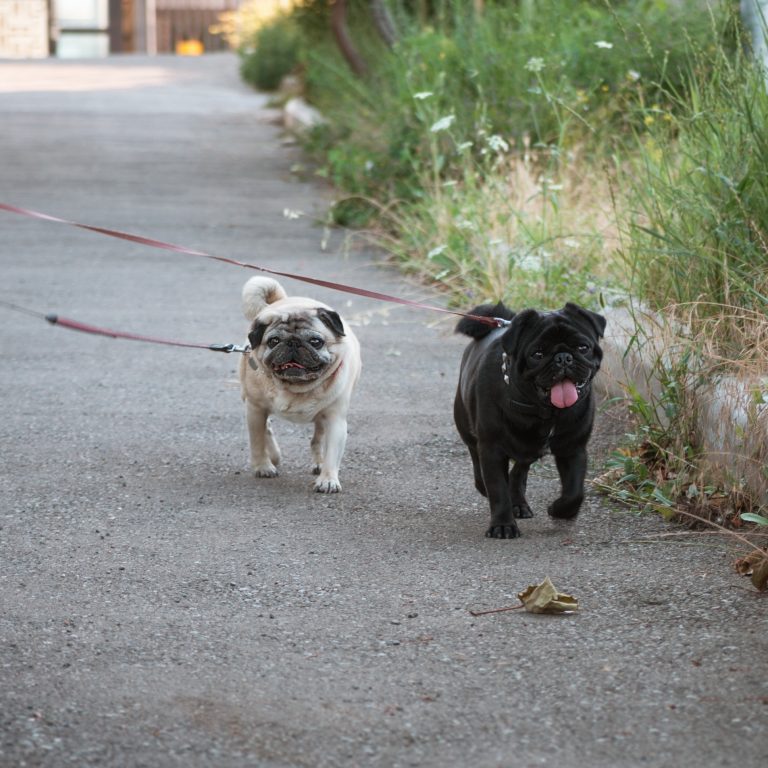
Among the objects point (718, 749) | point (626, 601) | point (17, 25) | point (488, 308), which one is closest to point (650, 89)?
point (488, 308)

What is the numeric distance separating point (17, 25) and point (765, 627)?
129 feet

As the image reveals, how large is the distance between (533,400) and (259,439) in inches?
60.8

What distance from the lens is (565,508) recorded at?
503cm

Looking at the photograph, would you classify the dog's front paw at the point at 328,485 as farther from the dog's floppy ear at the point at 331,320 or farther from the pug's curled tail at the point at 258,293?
the pug's curled tail at the point at 258,293

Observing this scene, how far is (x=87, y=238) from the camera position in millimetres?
13523

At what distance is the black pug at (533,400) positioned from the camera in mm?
4680

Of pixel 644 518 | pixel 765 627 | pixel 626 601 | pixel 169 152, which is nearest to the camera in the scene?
pixel 765 627

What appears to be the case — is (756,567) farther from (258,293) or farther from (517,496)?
(258,293)

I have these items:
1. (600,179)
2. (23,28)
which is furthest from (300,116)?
(23,28)

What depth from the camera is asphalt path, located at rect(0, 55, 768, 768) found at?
3.31m

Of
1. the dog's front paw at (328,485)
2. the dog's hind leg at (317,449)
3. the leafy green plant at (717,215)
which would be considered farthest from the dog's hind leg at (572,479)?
the dog's hind leg at (317,449)

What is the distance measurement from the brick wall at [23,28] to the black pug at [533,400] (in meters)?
37.5

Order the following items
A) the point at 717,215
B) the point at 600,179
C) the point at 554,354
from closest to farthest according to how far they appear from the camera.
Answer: the point at 554,354 → the point at 717,215 → the point at 600,179

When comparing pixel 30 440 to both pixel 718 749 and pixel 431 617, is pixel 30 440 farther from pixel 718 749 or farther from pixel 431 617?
pixel 718 749
